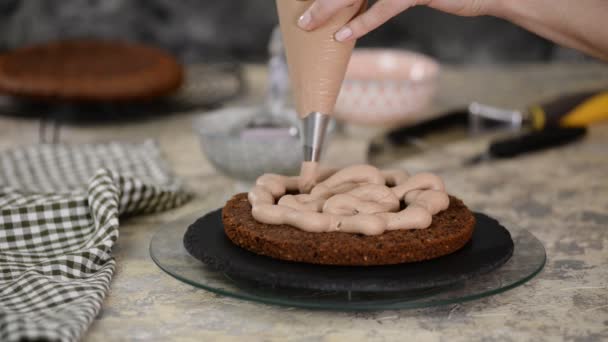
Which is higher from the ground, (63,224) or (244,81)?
(244,81)

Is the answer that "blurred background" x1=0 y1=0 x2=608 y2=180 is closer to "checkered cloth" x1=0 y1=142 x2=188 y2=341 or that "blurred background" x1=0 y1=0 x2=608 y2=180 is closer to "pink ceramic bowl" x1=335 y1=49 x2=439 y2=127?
"pink ceramic bowl" x1=335 y1=49 x2=439 y2=127

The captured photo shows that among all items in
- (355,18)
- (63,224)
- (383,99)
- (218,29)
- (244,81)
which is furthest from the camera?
(218,29)

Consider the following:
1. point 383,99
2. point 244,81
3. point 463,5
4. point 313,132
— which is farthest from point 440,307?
point 244,81

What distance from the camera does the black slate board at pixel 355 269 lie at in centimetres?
80

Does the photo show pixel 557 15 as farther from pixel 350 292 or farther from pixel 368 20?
pixel 350 292

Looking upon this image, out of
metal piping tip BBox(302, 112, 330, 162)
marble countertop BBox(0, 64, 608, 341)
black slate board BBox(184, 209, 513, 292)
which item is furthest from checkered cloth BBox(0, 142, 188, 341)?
metal piping tip BBox(302, 112, 330, 162)

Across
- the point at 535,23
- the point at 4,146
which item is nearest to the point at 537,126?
the point at 535,23

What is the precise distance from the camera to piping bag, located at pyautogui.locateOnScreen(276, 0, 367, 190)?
0.91 meters

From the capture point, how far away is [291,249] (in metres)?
0.84

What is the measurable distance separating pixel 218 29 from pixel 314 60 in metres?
1.61

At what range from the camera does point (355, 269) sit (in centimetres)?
83

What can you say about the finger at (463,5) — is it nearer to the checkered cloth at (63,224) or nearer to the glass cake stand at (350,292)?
the glass cake stand at (350,292)

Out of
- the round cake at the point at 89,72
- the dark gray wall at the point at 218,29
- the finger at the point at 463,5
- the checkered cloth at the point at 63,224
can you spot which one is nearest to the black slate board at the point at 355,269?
the checkered cloth at the point at 63,224

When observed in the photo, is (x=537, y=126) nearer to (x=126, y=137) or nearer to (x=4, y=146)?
(x=126, y=137)
